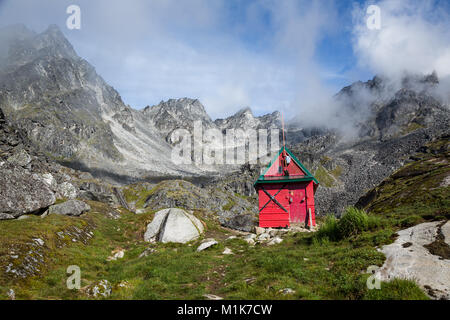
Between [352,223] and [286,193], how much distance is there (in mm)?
16151

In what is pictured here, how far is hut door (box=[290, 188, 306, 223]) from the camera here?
31125mm

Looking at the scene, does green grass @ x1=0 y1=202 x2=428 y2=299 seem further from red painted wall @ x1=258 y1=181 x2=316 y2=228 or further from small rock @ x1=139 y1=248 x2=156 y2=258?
red painted wall @ x1=258 y1=181 x2=316 y2=228

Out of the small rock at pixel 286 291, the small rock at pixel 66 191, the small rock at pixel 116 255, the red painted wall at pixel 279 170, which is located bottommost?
the small rock at pixel 286 291

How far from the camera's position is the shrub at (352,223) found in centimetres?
1528

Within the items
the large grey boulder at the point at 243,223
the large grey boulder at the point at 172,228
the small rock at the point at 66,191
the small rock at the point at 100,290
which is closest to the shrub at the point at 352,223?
the small rock at the point at 100,290

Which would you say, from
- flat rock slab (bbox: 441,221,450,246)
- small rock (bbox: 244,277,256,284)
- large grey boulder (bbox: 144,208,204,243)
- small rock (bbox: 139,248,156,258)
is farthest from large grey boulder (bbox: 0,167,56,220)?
flat rock slab (bbox: 441,221,450,246)

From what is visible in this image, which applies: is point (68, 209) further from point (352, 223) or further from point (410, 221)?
point (410, 221)

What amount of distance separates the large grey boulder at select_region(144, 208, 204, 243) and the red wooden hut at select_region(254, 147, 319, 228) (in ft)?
28.9

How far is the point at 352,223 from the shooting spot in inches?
615

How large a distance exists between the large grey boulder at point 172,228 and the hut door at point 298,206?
10.8 m

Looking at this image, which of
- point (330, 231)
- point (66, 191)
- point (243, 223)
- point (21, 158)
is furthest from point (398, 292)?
point (21, 158)

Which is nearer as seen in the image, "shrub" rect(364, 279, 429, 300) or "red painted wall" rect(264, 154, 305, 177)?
"shrub" rect(364, 279, 429, 300)

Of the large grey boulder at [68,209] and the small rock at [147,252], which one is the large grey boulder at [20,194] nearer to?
the large grey boulder at [68,209]

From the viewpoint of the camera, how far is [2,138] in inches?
1563
